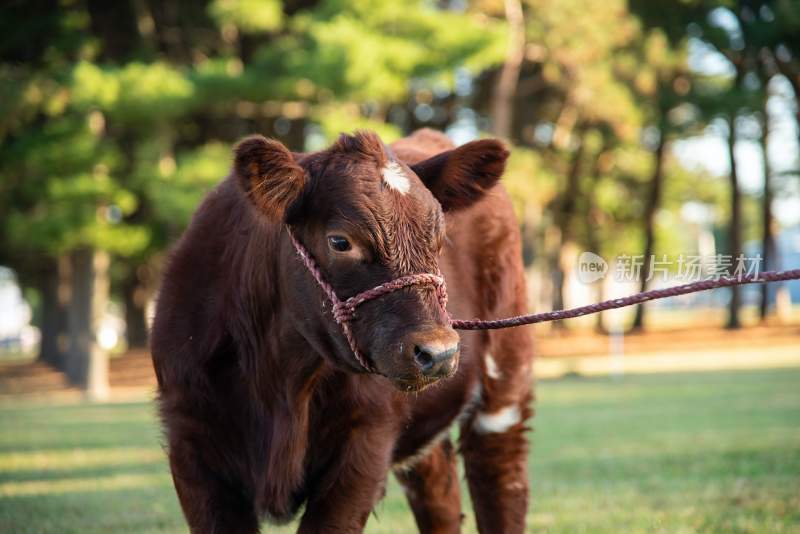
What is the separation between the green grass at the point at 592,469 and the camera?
6535 millimetres

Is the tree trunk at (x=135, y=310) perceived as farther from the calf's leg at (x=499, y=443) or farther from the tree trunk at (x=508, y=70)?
the calf's leg at (x=499, y=443)

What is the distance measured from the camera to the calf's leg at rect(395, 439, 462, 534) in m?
5.51

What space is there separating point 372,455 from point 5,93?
18.2 metres

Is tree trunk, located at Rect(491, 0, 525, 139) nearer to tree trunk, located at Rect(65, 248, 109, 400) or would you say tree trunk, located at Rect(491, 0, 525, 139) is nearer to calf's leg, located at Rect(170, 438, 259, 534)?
tree trunk, located at Rect(65, 248, 109, 400)

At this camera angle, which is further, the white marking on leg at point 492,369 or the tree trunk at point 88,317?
the tree trunk at point 88,317

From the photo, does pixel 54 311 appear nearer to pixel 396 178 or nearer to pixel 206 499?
pixel 206 499

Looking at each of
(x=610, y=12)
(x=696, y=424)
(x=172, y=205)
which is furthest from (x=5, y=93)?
(x=610, y=12)

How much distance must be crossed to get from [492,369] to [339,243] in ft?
7.35

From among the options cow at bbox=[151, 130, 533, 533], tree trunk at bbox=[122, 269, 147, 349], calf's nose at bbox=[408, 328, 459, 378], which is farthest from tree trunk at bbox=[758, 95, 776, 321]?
calf's nose at bbox=[408, 328, 459, 378]

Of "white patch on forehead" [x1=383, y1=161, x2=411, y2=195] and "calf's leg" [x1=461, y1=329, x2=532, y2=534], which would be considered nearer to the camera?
"white patch on forehead" [x1=383, y1=161, x2=411, y2=195]

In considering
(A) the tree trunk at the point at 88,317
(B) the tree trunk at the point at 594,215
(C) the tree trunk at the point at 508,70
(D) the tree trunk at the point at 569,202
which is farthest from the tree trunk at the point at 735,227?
(A) the tree trunk at the point at 88,317

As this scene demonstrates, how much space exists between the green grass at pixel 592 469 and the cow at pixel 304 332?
0.79 meters

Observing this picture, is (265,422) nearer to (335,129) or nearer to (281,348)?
(281,348)

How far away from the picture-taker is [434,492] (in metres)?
5.59
